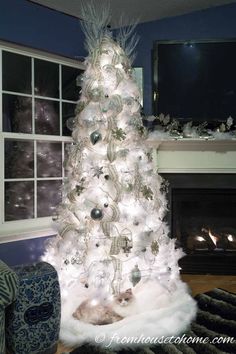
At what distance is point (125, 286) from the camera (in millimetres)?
2348

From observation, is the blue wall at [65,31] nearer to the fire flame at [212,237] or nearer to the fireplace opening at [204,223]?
the fireplace opening at [204,223]

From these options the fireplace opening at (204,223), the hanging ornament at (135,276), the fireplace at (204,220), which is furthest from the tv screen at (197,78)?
the hanging ornament at (135,276)

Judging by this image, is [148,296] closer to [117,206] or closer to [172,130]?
[117,206]

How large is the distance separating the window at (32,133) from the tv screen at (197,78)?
878mm

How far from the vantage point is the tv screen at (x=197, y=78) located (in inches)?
128

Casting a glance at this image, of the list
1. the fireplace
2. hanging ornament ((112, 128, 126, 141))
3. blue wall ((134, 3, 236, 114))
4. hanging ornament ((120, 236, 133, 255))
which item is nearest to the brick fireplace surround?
the fireplace

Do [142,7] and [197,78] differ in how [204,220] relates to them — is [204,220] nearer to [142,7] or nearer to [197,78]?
[197,78]

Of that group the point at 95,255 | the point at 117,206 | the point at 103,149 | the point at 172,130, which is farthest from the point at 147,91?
the point at 95,255

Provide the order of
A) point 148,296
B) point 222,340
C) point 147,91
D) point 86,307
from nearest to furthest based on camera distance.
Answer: point 222,340, point 86,307, point 148,296, point 147,91

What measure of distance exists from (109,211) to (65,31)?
194 centimetres

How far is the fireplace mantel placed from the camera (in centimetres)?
316

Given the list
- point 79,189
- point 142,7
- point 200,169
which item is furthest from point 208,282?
point 142,7

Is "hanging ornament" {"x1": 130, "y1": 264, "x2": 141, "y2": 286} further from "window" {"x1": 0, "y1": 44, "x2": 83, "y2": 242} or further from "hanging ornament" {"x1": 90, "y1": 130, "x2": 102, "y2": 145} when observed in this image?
"window" {"x1": 0, "y1": 44, "x2": 83, "y2": 242}

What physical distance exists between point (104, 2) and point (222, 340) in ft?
8.96
